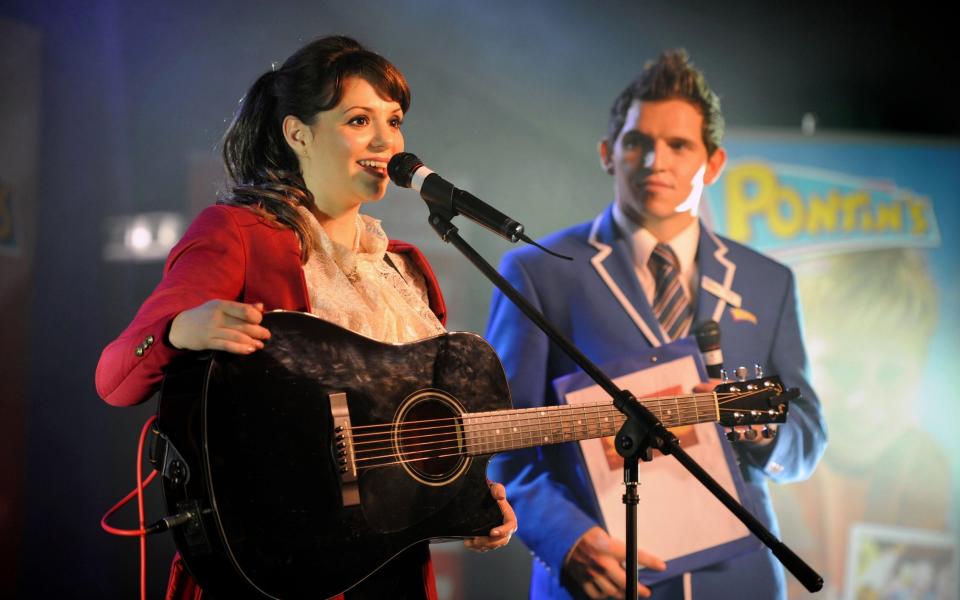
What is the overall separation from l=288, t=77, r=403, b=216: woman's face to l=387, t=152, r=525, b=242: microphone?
0.10m

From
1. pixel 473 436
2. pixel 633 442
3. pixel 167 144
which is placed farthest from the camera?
pixel 167 144

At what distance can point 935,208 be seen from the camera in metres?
3.52

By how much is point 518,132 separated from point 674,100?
624 millimetres

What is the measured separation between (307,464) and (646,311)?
1.65 m

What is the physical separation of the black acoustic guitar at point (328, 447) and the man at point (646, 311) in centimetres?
85

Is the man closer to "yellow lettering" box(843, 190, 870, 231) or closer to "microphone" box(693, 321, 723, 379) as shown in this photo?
"microphone" box(693, 321, 723, 379)

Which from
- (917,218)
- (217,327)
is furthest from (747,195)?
(217,327)

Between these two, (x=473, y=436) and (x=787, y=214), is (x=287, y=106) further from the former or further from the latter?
(x=787, y=214)

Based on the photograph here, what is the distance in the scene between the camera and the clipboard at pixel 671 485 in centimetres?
274

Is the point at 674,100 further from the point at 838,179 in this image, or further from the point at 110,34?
the point at 110,34

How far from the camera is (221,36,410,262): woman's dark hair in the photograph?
1.99m

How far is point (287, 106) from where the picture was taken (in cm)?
203

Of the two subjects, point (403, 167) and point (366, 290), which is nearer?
point (403, 167)

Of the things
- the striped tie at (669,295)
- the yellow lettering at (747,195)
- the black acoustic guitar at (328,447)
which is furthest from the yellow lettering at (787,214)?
the black acoustic guitar at (328,447)
